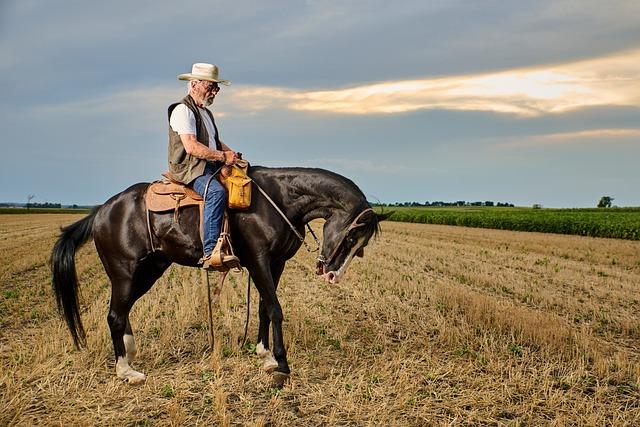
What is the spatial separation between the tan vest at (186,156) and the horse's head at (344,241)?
174 cm

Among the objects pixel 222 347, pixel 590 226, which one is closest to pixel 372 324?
pixel 222 347

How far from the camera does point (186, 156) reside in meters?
6.80

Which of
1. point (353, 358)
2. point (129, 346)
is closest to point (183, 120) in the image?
point (129, 346)

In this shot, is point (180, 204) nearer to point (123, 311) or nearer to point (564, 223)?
point (123, 311)

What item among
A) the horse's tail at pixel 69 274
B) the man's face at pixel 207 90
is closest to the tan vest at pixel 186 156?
the man's face at pixel 207 90

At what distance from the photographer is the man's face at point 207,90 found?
6.77 metres

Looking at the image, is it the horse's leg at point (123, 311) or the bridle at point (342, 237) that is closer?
the bridle at point (342, 237)

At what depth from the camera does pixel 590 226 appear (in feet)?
113

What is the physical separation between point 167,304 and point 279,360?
212 inches

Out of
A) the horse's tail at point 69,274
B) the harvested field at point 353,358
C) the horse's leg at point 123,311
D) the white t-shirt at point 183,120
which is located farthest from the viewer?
the horse's tail at point 69,274

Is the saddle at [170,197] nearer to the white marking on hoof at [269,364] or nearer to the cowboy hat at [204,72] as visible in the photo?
the cowboy hat at [204,72]

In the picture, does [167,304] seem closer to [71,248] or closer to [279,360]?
[71,248]

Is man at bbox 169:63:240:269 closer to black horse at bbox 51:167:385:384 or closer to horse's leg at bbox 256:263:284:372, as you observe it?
black horse at bbox 51:167:385:384

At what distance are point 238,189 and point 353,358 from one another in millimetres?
2673
